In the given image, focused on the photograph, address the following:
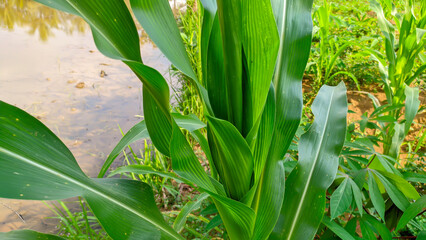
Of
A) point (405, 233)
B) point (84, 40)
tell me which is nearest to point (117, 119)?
point (84, 40)

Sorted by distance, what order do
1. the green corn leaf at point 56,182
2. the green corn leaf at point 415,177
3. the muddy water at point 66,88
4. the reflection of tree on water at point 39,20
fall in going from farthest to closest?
1. the reflection of tree on water at point 39,20
2. the muddy water at point 66,88
3. the green corn leaf at point 415,177
4. the green corn leaf at point 56,182

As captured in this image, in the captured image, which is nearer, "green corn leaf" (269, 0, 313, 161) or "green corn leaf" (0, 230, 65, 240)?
"green corn leaf" (0, 230, 65, 240)

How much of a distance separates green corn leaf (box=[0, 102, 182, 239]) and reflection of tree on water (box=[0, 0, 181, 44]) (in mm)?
3056

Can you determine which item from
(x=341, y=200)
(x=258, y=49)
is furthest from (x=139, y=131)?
(x=341, y=200)

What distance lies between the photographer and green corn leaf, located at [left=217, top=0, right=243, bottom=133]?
499 millimetres

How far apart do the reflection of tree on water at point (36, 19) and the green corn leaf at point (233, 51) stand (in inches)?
130

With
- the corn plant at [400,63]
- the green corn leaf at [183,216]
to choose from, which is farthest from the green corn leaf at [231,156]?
the corn plant at [400,63]

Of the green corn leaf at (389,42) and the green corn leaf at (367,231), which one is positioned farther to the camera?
the green corn leaf at (389,42)

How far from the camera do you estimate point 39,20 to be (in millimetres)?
3676

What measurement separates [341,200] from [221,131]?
349 millimetres

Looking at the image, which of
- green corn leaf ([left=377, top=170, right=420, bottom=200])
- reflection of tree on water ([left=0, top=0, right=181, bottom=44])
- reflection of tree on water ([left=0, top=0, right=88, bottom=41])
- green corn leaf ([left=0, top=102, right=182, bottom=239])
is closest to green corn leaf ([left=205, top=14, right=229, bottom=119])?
green corn leaf ([left=0, top=102, right=182, bottom=239])

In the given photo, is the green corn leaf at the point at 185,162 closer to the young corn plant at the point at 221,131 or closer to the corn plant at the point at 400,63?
the young corn plant at the point at 221,131

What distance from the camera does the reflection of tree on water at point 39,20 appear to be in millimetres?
3473

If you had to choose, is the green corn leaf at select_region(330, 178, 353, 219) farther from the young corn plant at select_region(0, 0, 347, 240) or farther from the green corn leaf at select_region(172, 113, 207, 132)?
the green corn leaf at select_region(172, 113, 207, 132)
